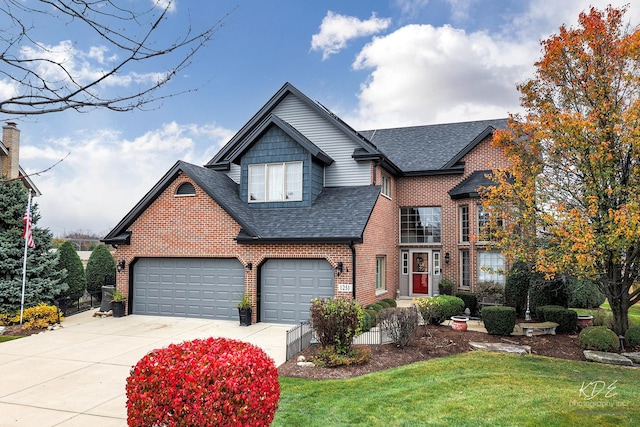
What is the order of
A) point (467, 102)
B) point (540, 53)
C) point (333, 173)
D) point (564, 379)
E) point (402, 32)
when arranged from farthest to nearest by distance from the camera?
point (467, 102), point (333, 173), point (402, 32), point (540, 53), point (564, 379)

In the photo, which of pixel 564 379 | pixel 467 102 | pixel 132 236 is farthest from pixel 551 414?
pixel 467 102

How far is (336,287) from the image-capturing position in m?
14.5

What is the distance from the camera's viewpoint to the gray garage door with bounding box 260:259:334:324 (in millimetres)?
14992

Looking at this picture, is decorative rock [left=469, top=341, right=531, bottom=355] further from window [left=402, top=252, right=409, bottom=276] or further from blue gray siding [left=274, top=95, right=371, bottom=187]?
window [left=402, top=252, right=409, bottom=276]

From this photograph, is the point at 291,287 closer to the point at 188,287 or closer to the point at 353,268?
the point at 353,268

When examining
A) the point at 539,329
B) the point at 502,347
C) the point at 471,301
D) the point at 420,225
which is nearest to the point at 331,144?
the point at 420,225

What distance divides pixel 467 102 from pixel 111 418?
2282 centimetres

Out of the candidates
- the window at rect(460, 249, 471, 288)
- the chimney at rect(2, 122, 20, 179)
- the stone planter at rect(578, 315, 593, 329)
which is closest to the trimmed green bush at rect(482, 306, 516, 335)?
the stone planter at rect(578, 315, 593, 329)

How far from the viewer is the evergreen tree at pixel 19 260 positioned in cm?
1552

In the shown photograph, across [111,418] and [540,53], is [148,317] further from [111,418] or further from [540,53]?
[540,53]

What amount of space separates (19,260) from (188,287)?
243 inches

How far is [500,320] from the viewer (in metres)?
12.6

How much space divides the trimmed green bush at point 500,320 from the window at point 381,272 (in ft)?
19.0

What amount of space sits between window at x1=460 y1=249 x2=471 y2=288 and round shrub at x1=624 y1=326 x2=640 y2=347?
872 centimetres
